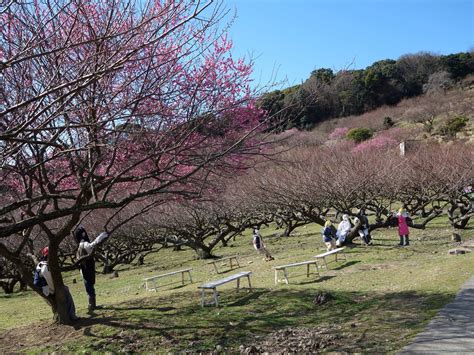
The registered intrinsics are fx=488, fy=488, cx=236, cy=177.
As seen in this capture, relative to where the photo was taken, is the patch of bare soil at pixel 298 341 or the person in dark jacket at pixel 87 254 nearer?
the patch of bare soil at pixel 298 341

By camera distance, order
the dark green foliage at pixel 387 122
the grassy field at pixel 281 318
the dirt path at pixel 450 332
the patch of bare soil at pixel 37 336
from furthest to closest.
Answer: the dark green foliage at pixel 387 122, the patch of bare soil at pixel 37 336, the grassy field at pixel 281 318, the dirt path at pixel 450 332

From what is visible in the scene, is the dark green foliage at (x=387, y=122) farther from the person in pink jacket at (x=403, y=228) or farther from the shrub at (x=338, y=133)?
the person in pink jacket at (x=403, y=228)

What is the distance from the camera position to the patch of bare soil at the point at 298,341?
602 cm

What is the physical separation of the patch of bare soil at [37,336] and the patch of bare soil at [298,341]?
300cm

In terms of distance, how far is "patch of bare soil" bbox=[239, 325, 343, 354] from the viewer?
6016mm

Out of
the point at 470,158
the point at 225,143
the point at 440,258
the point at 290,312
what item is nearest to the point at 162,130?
the point at 225,143

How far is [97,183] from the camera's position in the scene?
7.44m

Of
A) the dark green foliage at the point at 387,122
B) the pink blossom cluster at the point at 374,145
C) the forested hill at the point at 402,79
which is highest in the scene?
the forested hill at the point at 402,79

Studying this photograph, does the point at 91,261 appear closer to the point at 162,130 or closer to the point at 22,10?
the point at 162,130

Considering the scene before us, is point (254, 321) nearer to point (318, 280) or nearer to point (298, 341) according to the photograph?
point (298, 341)

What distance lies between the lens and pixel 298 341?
6.34 m

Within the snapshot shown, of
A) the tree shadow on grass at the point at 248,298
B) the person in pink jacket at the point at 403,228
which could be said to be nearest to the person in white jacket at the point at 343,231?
the person in pink jacket at the point at 403,228

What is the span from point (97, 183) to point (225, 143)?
206 cm

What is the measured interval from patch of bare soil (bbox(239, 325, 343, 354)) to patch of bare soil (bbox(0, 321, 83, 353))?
9.83 ft
